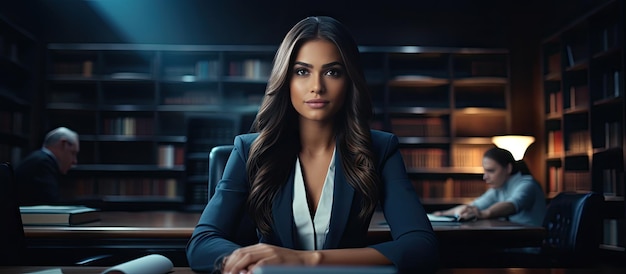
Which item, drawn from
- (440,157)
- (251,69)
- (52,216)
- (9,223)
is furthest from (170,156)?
(9,223)

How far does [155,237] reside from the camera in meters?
2.13

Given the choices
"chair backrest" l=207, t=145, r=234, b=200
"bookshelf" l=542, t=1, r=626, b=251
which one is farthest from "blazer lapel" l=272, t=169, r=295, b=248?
"bookshelf" l=542, t=1, r=626, b=251

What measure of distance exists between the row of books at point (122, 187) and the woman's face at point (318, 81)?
5303 millimetres

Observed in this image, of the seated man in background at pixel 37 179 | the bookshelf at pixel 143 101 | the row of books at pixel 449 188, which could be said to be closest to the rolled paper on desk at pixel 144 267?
the seated man in background at pixel 37 179

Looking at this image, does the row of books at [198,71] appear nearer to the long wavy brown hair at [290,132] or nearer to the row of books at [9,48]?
the row of books at [9,48]

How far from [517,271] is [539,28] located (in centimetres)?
629

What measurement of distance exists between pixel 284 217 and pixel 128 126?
540 cm

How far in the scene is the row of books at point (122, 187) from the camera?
637 centimetres

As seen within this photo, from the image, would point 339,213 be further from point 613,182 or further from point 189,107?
point 189,107

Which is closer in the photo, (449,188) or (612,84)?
(612,84)

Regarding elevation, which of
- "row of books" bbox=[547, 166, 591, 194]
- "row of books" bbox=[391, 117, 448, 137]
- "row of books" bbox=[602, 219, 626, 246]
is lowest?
"row of books" bbox=[602, 219, 626, 246]

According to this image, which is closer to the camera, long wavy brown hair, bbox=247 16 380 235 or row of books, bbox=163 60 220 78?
long wavy brown hair, bbox=247 16 380 235

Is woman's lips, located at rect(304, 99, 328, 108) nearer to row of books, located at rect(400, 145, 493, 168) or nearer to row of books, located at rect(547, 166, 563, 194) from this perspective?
row of books, located at rect(400, 145, 493, 168)

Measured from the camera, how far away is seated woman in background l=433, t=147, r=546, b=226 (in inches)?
135
